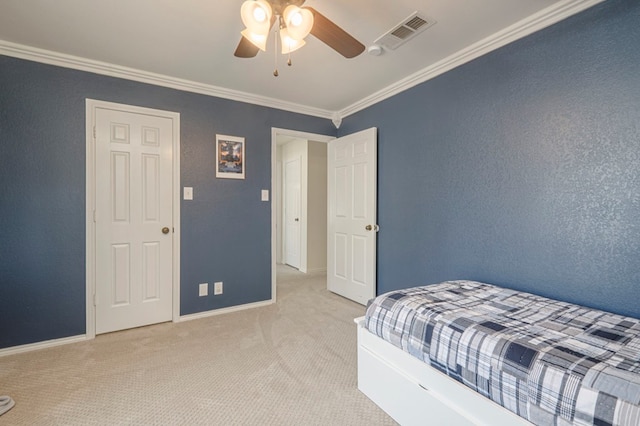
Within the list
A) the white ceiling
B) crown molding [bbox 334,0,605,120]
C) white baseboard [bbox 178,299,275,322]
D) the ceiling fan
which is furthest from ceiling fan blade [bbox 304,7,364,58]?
white baseboard [bbox 178,299,275,322]

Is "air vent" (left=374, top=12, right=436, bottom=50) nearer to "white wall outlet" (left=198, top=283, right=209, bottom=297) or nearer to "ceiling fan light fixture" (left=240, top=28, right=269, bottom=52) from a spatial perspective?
"ceiling fan light fixture" (left=240, top=28, right=269, bottom=52)

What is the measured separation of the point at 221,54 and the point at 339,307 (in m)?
2.82

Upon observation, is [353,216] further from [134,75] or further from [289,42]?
[134,75]

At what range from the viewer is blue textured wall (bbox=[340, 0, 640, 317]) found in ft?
5.38

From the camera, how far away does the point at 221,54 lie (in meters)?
2.40

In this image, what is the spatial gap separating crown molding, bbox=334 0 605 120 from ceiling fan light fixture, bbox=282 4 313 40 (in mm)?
→ 1570

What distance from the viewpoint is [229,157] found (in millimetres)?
3191

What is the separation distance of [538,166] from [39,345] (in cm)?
411

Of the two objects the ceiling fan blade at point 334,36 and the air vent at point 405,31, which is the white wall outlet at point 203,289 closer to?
the ceiling fan blade at point 334,36

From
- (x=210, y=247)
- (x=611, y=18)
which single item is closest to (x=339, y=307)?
(x=210, y=247)

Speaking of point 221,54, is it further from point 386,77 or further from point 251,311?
point 251,311

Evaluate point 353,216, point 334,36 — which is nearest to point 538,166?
point 334,36

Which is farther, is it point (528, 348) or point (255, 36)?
point (255, 36)

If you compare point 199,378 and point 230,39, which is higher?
point 230,39
